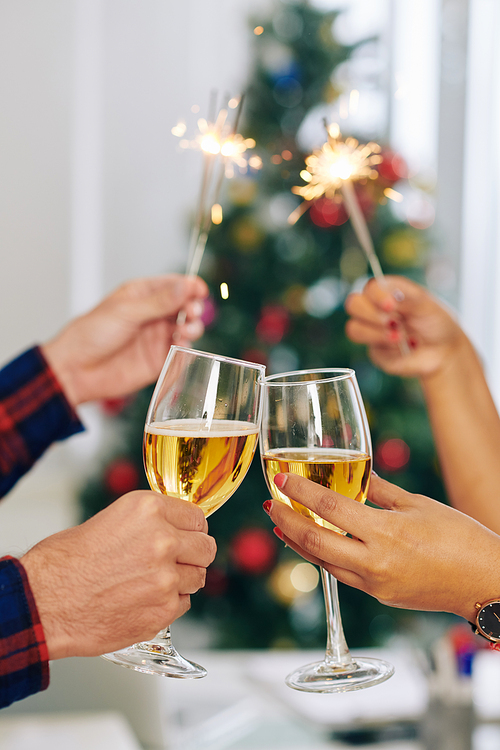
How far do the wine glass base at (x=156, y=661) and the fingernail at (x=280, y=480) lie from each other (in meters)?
0.21

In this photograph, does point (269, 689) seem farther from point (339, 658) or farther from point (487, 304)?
point (487, 304)

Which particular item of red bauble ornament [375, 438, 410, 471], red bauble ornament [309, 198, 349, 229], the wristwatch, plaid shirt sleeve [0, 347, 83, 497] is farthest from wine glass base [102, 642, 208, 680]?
red bauble ornament [309, 198, 349, 229]

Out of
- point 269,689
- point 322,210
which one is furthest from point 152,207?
point 269,689

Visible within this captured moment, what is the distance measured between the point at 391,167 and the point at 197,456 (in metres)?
2.12

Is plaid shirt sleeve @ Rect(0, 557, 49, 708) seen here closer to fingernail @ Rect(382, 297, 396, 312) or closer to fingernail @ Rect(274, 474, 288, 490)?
fingernail @ Rect(274, 474, 288, 490)

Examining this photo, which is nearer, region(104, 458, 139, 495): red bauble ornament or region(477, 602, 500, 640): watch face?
region(477, 602, 500, 640): watch face

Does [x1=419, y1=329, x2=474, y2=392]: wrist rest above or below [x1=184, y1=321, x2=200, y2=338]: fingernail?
below

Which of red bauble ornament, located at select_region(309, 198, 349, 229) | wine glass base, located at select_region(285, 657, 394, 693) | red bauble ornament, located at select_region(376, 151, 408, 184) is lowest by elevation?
wine glass base, located at select_region(285, 657, 394, 693)

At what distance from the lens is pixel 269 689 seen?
1.47m

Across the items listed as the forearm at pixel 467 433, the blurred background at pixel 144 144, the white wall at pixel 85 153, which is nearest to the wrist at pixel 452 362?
the forearm at pixel 467 433

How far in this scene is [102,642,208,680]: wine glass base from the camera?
2.30ft

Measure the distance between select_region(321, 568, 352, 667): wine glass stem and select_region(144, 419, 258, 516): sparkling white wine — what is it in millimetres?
166

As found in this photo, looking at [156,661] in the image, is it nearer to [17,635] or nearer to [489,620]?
[17,635]

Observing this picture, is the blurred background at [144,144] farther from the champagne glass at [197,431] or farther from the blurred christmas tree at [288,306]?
the champagne glass at [197,431]
